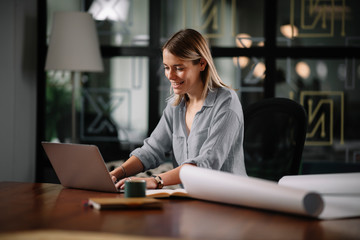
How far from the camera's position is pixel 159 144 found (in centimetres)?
225

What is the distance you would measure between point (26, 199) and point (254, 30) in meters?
2.54

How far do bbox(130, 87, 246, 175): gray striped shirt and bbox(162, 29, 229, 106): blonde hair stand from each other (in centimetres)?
5

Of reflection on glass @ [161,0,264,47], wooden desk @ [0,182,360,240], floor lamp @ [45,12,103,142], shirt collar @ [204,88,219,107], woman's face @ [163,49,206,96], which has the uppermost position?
reflection on glass @ [161,0,264,47]

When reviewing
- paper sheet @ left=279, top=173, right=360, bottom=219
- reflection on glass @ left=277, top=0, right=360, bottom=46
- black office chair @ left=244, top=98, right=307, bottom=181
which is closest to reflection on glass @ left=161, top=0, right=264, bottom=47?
reflection on glass @ left=277, top=0, right=360, bottom=46

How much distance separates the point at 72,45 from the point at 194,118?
168 centimetres

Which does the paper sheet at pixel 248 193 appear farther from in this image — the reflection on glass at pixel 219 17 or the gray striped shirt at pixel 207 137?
the reflection on glass at pixel 219 17

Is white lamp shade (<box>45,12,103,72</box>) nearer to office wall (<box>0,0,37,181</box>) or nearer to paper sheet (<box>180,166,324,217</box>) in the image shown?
office wall (<box>0,0,37,181</box>)

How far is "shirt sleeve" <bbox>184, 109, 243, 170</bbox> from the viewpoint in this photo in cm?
192

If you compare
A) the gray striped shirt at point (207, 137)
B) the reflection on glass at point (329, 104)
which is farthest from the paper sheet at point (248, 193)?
the reflection on glass at point (329, 104)

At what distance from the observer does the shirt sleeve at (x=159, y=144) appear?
2.19m

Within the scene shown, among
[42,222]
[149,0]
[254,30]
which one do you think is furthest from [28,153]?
[42,222]

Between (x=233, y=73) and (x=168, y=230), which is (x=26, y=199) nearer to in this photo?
(x=168, y=230)

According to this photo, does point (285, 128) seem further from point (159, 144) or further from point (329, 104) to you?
point (329, 104)

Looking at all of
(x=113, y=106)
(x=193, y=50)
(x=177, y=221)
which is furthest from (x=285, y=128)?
(x=113, y=106)
